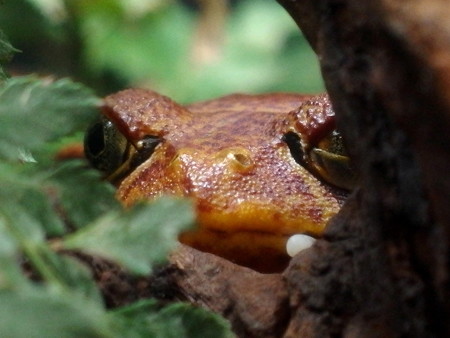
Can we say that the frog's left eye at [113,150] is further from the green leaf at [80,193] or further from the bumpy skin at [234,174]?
the green leaf at [80,193]

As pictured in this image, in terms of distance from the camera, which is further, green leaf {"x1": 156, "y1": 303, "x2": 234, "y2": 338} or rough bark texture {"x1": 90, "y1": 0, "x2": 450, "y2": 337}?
green leaf {"x1": 156, "y1": 303, "x2": 234, "y2": 338}

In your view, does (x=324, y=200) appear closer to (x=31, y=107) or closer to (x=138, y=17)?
(x=31, y=107)

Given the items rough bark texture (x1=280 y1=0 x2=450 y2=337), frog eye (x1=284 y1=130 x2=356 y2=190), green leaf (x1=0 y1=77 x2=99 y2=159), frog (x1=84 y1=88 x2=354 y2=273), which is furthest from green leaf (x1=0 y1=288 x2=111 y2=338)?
frog eye (x1=284 y1=130 x2=356 y2=190)

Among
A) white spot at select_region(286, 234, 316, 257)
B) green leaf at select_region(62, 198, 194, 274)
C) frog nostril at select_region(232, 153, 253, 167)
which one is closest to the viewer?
green leaf at select_region(62, 198, 194, 274)

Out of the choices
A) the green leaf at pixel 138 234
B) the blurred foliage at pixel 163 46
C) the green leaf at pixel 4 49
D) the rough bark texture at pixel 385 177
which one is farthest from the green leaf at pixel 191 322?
the blurred foliage at pixel 163 46

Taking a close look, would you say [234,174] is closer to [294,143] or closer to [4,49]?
[294,143]

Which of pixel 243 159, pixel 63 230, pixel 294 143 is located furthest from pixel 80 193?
pixel 294 143

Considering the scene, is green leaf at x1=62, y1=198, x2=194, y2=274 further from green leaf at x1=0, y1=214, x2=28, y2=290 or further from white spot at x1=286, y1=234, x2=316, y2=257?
white spot at x1=286, y1=234, x2=316, y2=257

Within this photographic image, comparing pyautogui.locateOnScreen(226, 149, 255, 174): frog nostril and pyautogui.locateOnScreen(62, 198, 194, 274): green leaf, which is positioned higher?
pyautogui.locateOnScreen(226, 149, 255, 174): frog nostril
